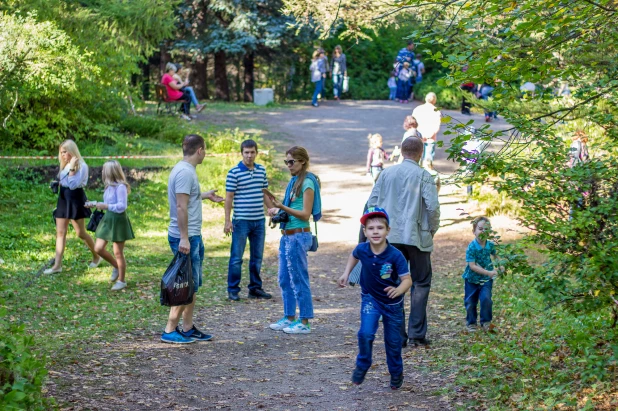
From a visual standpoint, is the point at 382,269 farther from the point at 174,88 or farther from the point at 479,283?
the point at 174,88

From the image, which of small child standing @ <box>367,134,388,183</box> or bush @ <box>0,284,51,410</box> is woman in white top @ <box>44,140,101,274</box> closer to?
bush @ <box>0,284,51,410</box>

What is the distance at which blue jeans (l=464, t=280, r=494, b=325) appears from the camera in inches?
330

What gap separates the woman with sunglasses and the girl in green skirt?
251cm

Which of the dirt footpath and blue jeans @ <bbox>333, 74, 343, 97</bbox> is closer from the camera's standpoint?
the dirt footpath

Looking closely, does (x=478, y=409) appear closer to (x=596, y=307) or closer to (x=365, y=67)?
(x=596, y=307)

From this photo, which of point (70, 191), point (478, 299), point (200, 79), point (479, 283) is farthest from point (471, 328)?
point (200, 79)

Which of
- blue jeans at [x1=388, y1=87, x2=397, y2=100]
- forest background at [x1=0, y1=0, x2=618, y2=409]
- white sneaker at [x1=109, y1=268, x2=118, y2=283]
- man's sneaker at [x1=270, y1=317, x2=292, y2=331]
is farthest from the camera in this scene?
blue jeans at [x1=388, y1=87, x2=397, y2=100]

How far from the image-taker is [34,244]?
39.6 ft

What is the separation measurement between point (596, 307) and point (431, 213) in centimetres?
245

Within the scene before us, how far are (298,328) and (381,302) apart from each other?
85.7 inches

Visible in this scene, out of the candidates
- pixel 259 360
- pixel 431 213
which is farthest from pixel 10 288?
pixel 431 213

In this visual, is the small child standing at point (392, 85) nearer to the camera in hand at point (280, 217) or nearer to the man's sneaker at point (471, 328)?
the man's sneaker at point (471, 328)

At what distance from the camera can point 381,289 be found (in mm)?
6598

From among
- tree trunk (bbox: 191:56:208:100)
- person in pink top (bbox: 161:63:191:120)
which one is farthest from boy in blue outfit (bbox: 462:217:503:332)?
tree trunk (bbox: 191:56:208:100)
